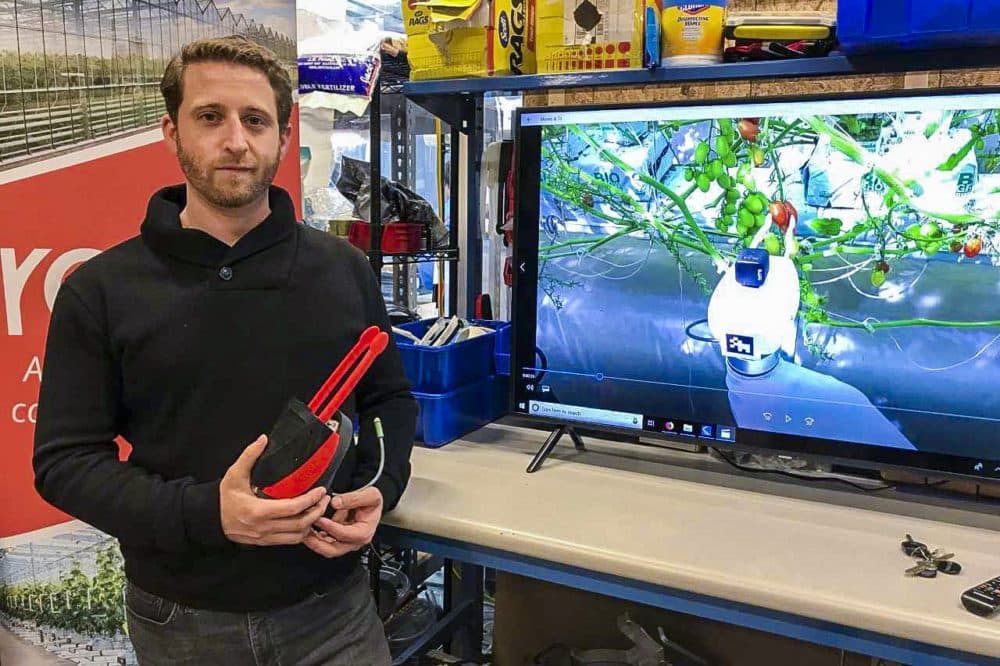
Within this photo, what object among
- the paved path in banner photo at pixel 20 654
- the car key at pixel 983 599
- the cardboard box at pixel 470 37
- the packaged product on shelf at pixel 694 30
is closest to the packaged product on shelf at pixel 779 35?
the packaged product on shelf at pixel 694 30

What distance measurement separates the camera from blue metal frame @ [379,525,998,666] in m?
1.10

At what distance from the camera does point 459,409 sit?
184 cm

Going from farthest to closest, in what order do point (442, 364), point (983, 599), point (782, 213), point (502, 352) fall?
point (502, 352) < point (442, 364) < point (782, 213) < point (983, 599)

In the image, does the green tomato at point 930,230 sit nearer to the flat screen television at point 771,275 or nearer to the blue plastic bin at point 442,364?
the flat screen television at point 771,275

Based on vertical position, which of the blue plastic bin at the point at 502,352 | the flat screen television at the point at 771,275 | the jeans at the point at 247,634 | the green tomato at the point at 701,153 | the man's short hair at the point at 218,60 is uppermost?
the man's short hair at the point at 218,60

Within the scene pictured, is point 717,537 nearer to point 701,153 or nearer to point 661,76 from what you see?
point 701,153

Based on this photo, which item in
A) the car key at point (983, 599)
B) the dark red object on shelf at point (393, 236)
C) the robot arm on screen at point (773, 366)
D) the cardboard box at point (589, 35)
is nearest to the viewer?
the car key at point (983, 599)

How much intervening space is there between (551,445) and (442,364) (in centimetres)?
30

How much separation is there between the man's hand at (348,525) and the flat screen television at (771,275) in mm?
539

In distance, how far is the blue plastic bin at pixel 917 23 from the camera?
4.06ft

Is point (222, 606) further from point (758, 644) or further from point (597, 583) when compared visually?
point (758, 644)

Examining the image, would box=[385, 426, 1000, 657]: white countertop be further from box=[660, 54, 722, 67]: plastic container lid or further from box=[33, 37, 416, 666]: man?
box=[660, 54, 722, 67]: plastic container lid

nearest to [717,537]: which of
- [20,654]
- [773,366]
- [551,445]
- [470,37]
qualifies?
[773,366]

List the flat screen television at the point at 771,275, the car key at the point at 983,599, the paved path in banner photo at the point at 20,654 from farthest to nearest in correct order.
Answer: the paved path in banner photo at the point at 20,654 < the flat screen television at the point at 771,275 < the car key at the point at 983,599
